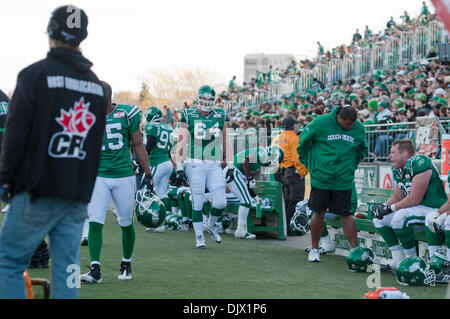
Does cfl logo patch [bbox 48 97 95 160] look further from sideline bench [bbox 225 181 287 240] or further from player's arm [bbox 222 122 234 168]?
sideline bench [bbox 225 181 287 240]

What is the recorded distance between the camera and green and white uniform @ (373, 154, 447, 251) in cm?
752

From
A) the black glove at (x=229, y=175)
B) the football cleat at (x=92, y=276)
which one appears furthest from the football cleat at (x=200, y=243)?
the football cleat at (x=92, y=276)

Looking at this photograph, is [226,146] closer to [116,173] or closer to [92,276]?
[116,173]

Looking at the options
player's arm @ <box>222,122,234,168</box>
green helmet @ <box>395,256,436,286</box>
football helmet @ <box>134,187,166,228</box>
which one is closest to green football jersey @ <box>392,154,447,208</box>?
green helmet @ <box>395,256,436,286</box>

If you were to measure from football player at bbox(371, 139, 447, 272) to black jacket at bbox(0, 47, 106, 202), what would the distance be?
14.4ft

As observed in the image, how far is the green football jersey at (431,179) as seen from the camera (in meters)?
7.55

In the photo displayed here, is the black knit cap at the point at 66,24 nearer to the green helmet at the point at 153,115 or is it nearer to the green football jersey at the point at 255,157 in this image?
the green football jersey at the point at 255,157

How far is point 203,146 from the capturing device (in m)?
9.81

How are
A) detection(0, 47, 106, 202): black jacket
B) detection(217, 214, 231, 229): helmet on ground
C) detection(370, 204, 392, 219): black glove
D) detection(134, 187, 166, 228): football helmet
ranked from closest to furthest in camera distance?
detection(0, 47, 106, 202): black jacket → detection(370, 204, 392, 219): black glove → detection(134, 187, 166, 228): football helmet → detection(217, 214, 231, 229): helmet on ground

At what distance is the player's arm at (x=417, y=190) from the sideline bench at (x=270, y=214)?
418 cm

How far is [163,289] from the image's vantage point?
648 cm

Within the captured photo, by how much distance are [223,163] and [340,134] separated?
237cm

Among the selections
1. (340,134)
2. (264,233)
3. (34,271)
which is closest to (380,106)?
(264,233)

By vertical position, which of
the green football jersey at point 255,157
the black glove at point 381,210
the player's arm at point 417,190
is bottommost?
the black glove at point 381,210
